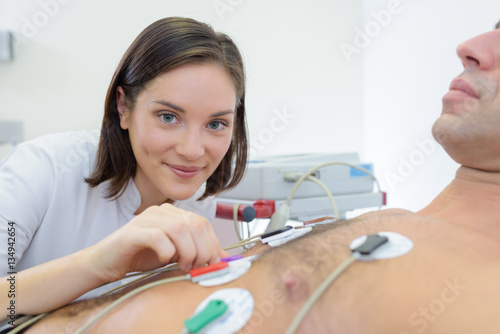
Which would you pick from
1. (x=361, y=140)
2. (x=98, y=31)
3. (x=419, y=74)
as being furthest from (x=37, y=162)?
(x=361, y=140)

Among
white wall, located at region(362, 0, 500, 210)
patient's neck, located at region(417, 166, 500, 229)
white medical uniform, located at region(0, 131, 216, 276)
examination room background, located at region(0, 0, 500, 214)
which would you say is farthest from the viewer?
examination room background, located at region(0, 0, 500, 214)

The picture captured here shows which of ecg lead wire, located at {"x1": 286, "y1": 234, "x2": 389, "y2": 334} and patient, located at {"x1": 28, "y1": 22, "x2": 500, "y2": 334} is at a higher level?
ecg lead wire, located at {"x1": 286, "y1": 234, "x2": 389, "y2": 334}

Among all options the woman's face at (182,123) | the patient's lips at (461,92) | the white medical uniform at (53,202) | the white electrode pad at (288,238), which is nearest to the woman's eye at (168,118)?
the woman's face at (182,123)

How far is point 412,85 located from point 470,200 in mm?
1477

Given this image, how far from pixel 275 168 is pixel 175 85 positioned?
59 cm

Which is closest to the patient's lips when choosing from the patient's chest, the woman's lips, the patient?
the patient

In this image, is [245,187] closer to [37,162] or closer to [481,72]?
[37,162]

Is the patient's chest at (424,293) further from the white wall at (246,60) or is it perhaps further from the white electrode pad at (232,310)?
the white wall at (246,60)

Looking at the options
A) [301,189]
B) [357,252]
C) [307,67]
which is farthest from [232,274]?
[307,67]

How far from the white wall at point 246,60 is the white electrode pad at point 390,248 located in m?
1.83

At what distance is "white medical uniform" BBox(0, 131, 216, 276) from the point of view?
892mm

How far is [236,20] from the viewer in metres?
2.38

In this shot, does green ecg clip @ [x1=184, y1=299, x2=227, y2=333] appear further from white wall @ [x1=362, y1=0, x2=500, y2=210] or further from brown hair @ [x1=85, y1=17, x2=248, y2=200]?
white wall @ [x1=362, y1=0, x2=500, y2=210]

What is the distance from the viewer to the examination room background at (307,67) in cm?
199
